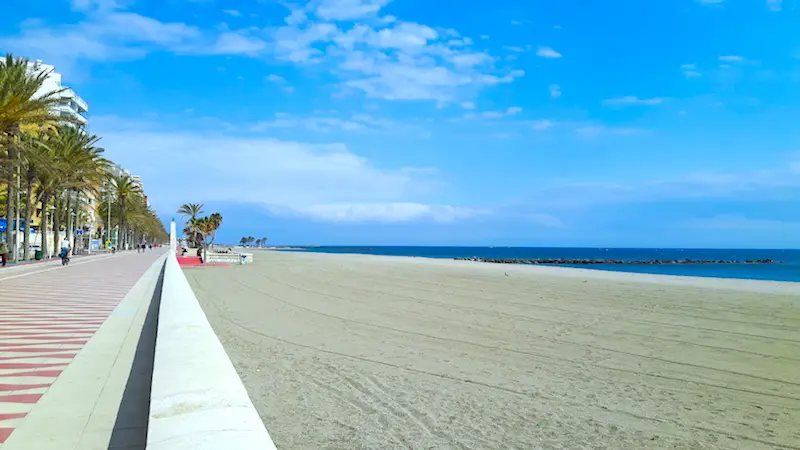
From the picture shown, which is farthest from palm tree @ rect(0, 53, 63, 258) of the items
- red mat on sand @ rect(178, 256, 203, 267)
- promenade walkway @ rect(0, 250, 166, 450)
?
promenade walkway @ rect(0, 250, 166, 450)

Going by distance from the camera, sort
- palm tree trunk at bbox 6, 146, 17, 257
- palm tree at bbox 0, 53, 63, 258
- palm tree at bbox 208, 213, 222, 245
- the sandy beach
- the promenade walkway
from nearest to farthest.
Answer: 1. the promenade walkway
2. the sandy beach
3. palm tree at bbox 0, 53, 63, 258
4. palm tree trunk at bbox 6, 146, 17, 257
5. palm tree at bbox 208, 213, 222, 245

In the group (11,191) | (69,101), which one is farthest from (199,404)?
(69,101)

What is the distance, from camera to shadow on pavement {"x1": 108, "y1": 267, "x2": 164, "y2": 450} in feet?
13.1

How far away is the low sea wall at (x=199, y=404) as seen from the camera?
2.54 metres

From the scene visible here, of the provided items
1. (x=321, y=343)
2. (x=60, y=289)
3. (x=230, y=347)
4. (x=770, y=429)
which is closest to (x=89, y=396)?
(x=230, y=347)

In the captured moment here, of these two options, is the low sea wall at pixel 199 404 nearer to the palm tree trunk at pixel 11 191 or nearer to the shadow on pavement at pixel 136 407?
the shadow on pavement at pixel 136 407

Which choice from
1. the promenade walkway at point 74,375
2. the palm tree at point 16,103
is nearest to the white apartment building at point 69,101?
the palm tree at point 16,103

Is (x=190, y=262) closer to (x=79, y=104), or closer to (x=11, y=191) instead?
(x=11, y=191)

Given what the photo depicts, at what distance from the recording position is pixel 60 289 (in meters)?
17.2

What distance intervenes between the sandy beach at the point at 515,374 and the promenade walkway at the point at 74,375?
1.12 metres

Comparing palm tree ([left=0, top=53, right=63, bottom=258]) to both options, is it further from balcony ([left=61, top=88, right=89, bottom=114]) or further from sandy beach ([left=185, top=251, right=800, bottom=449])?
balcony ([left=61, top=88, right=89, bottom=114])

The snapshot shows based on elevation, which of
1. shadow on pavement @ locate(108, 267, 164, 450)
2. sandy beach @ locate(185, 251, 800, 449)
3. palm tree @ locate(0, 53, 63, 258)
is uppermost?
palm tree @ locate(0, 53, 63, 258)

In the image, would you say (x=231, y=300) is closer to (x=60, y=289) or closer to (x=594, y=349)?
(x=60, y=289)

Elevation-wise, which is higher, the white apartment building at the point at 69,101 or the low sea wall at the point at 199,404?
the white apartment building at the point at 69,101
